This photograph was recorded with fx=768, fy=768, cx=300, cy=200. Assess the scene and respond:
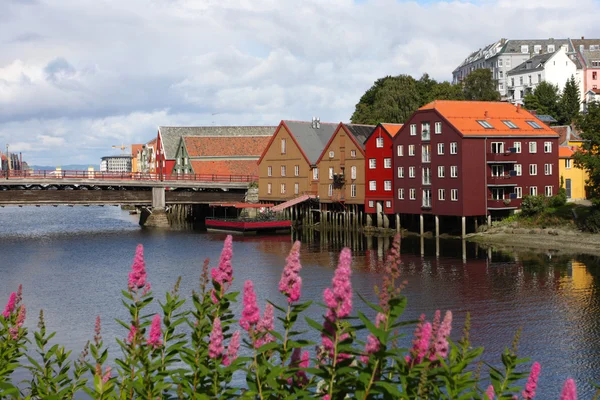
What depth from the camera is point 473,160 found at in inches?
2648

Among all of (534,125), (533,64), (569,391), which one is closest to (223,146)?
(534,125)

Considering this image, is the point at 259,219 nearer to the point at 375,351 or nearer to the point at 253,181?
the point at 253,181

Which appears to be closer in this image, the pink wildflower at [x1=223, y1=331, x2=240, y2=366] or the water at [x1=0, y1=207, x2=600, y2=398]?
the pink wildflower at [x1=223, y1=331, x2=240, y2=366]

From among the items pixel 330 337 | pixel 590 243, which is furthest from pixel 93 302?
pixel 590 243

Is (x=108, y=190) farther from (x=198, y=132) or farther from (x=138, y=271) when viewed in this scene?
(x=138, y=271)

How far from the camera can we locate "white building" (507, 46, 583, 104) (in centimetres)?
13250

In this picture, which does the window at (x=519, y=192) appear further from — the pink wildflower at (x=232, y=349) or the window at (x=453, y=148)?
the pink wildflower at (x=232, y=349)

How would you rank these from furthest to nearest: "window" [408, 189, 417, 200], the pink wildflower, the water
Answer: "window" [408, 189, 417, 200] < the water < the pink wildflower

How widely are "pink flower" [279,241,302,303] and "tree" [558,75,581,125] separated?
115m

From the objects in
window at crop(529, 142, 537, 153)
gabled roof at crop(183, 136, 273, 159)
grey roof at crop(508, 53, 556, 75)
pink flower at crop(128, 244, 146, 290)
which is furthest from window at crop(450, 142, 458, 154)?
grey roof at crop(508, 53, 556, 75)

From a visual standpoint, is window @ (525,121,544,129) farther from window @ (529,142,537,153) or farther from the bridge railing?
the bridge railing

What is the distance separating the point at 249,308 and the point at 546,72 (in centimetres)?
13347

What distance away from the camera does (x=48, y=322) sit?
34375 millimetres

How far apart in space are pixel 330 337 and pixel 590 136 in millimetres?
57895
